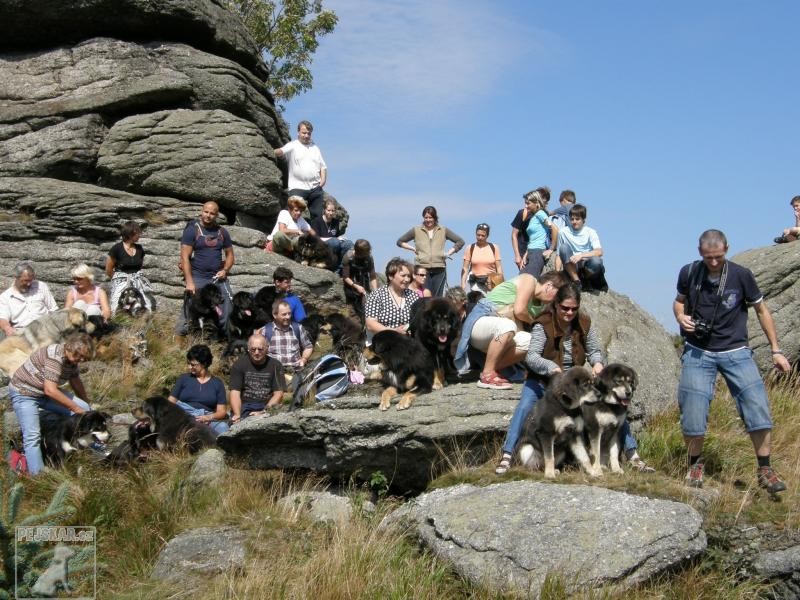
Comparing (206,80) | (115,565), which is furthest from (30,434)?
(206,80)

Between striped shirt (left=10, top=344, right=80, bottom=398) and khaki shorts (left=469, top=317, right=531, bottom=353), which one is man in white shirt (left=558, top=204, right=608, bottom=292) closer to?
khaki shorts (left=469, top=317, right=531, bottom=353)

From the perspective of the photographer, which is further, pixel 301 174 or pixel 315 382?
pixel 301 174

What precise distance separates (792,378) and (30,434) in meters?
9.54

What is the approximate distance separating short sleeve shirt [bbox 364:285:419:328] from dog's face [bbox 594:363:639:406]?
300cm

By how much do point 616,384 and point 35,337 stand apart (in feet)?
23.6

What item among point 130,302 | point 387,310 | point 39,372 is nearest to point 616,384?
point 387,310

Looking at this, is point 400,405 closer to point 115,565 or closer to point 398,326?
point 398,326

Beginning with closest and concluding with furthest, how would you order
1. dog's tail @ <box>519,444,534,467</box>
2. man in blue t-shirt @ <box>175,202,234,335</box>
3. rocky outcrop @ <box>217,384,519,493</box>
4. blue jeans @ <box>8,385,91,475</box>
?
dog's tail @ <box>519,444,534,467</box>
rocky outcrop @ <box>217,384,519,493</box>
blue jeans @ <box>8,385,91,475</box>
man in blue t-shirt @ <box>175,202,234,335</box>

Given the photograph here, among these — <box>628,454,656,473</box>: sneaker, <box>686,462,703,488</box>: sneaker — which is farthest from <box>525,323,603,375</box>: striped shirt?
<box>686,462,703,488</box>: sneaker

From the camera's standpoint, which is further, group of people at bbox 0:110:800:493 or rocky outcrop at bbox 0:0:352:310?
rocky outcrop at bbox 0:0:352:310

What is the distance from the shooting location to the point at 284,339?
10.7 m

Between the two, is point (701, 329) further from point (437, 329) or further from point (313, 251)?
point (313, 251)

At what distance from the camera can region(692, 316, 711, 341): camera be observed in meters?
7.02

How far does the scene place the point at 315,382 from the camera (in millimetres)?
8992
